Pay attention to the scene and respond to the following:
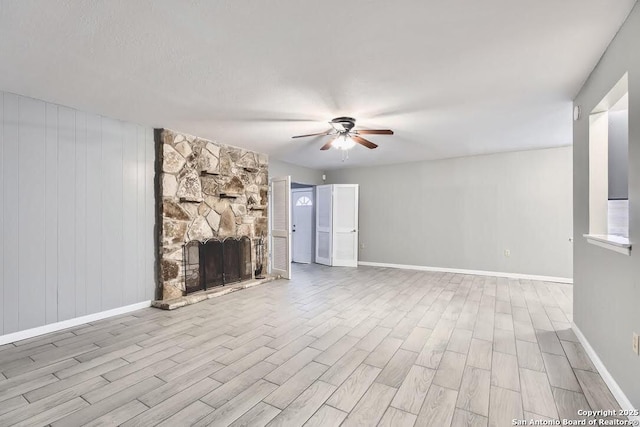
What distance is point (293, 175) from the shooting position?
713 centimetres

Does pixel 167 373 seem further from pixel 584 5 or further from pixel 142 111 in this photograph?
pixel 584 5

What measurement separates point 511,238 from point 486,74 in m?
4.35

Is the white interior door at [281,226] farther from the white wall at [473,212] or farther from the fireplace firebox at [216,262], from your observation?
the white wall at [473,212]

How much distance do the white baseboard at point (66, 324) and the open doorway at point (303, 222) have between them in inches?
176

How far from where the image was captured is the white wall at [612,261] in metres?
1.80

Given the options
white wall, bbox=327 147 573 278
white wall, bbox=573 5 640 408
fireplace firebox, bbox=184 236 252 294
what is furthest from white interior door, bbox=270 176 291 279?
white wall, bbox=573 5 640 408

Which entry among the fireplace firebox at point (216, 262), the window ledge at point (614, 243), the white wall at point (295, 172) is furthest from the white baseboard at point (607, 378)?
the white wall at point (295, 172)

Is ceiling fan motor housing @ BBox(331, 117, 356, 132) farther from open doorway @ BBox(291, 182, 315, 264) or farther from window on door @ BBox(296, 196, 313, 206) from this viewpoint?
window on door @ BBox(296, 196, 313, 206)

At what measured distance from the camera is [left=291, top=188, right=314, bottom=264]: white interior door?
8156 millimetres

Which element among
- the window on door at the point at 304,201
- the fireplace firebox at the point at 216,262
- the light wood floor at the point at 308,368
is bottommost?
the light wood floor at the point at 308,368

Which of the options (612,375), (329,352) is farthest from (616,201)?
(329,352)

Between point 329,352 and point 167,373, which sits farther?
point 329,352

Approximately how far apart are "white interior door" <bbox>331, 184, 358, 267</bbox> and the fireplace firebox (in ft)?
8.13

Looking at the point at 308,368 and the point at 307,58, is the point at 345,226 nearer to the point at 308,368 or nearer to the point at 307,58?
the point at 308,368
